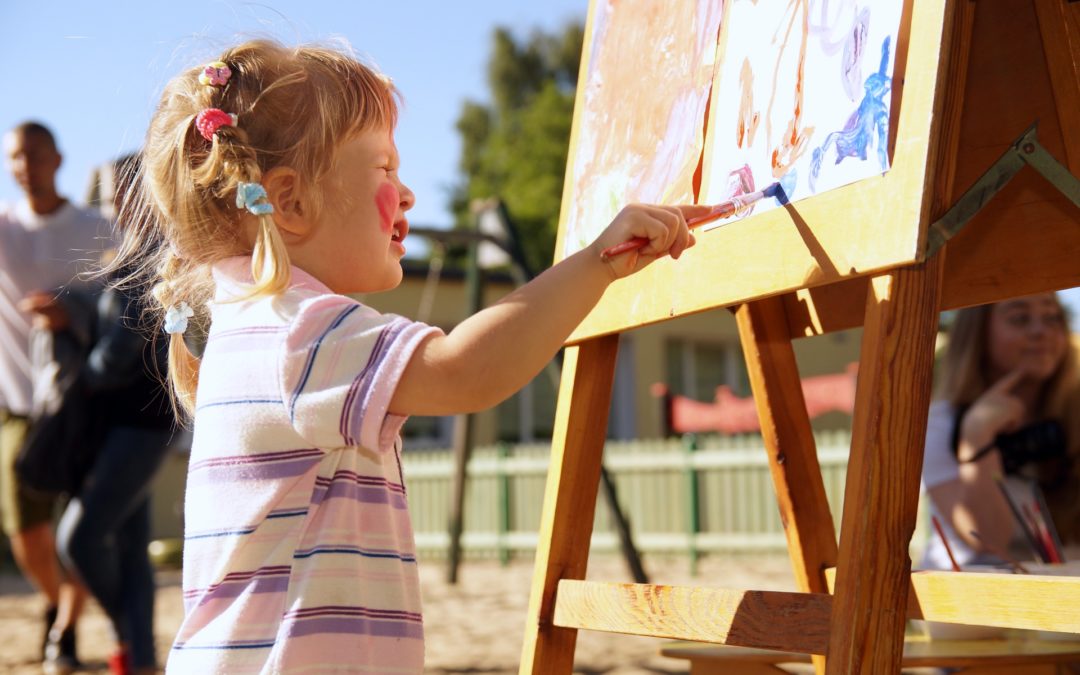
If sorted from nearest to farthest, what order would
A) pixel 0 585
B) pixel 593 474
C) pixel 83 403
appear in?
pixel 593 474
pixel 83 403
pixel 0 585

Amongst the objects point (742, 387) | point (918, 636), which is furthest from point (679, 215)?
point (742, 387)

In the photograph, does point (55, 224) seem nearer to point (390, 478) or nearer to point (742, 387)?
point (390, 478)

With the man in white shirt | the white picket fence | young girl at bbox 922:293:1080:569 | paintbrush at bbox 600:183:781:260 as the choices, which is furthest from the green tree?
paintbrush at bbox 600:183:781:260

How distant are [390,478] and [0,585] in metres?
10.1

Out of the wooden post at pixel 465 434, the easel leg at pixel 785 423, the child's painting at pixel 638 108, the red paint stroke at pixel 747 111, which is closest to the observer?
the red paint stroke at pixel 747 111

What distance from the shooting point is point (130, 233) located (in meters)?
1.82

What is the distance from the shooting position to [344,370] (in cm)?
140

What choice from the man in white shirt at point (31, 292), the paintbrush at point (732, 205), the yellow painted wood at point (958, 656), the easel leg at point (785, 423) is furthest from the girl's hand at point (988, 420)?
the man in white shirt at point (31, 292)

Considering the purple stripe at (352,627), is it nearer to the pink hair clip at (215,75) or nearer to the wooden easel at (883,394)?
the wooden easel at (883,394)

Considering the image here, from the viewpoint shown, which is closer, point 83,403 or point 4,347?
point 83,403

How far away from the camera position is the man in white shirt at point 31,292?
15.3 feet

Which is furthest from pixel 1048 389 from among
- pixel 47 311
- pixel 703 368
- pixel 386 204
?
pixel 703 368

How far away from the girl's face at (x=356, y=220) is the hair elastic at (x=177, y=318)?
0.23 meters

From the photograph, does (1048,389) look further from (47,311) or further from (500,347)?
(47,311)
